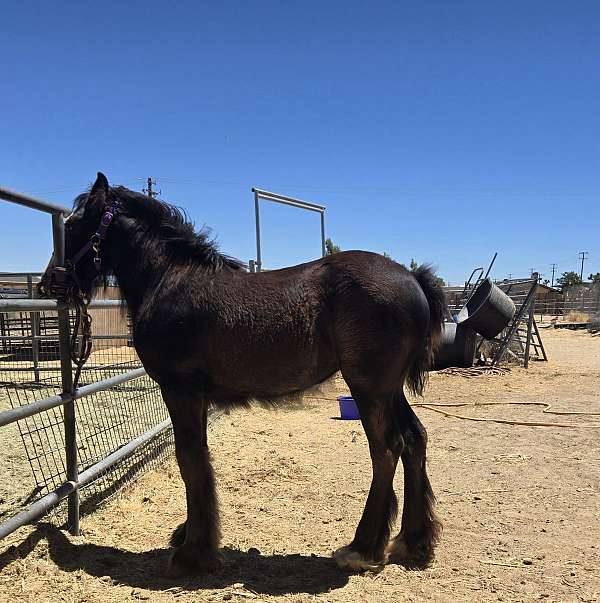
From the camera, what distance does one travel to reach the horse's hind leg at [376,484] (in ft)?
10.4

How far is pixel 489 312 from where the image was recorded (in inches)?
427

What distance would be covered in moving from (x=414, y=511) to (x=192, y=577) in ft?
4.45

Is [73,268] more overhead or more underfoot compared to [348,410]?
more overhead

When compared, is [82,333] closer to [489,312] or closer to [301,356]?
[301,356]

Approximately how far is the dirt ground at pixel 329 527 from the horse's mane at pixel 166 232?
1419mm

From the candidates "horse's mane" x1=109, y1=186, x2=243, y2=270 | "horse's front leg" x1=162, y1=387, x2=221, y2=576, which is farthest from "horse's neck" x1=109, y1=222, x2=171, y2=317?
"horse's front leg" x1=162, y1=387, x2=221, y2=576

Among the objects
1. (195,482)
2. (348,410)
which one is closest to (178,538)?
(195,482)

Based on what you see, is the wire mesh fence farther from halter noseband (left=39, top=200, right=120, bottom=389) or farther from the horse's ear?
the horse's ear

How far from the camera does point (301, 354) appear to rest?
320 centimetres

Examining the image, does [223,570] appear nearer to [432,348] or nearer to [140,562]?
[140,562]

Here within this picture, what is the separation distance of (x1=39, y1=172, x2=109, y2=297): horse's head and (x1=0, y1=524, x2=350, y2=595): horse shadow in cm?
154

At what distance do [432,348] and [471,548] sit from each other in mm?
1273

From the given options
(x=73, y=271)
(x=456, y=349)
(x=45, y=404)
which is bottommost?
(x=456, y=349)

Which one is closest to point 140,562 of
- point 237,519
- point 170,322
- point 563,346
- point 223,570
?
point 223,570
